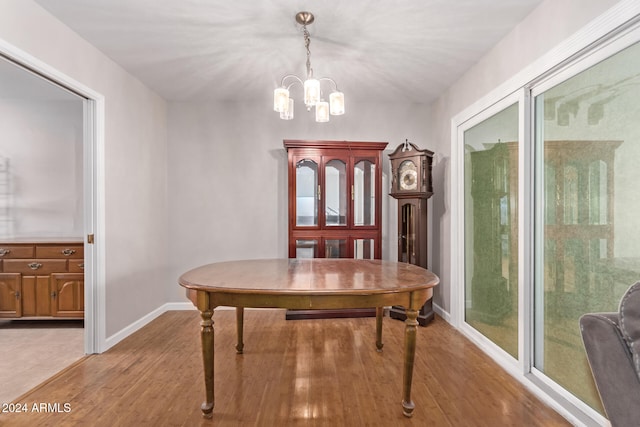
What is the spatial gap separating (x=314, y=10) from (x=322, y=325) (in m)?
2.62

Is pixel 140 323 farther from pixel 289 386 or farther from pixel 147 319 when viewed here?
pixel 289 386

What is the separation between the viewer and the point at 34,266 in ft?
10.1

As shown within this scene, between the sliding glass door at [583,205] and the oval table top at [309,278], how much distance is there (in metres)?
0.75

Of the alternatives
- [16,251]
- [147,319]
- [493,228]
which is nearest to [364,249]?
[493,228]

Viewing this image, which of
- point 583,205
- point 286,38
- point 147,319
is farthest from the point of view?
point 147,319

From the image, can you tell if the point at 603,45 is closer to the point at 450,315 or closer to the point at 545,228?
the point at 545,228

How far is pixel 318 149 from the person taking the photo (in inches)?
136

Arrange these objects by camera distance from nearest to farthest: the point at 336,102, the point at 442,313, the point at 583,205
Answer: the point at 583,205 → the point at 336,102 → the point at 442,313

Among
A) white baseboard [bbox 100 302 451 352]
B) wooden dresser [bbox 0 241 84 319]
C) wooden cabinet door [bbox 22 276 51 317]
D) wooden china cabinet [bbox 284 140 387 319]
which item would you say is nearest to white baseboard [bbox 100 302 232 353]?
white baseboard [bbox 100 302 451 352]

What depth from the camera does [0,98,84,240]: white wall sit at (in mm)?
3523

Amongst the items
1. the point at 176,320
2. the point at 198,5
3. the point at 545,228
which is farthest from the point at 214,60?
the point at 545,228

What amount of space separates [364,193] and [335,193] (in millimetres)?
315

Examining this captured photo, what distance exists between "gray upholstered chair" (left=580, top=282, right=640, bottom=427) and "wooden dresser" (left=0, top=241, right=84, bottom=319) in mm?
3709

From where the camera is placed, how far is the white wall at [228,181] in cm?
376
